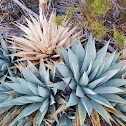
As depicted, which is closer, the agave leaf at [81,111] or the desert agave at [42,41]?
the agave leaf at [81,111]

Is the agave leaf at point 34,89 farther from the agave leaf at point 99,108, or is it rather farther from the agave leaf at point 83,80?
the agave leaf at point 99,108

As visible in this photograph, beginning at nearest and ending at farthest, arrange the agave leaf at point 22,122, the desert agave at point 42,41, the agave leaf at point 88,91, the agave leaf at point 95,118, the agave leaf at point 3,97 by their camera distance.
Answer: the agave leaf at point 88,91 → the agave leaf at point 95,118 → the agave leaf at point 22,122 → the agave leaf at point 3,97 → the desert agave at point 42,41

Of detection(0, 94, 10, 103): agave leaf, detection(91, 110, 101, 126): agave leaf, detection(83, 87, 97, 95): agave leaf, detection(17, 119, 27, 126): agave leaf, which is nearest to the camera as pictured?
detection(83, 87, 97, 95): agave leaf

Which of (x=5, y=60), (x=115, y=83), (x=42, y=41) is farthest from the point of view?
(x=5, y=60)

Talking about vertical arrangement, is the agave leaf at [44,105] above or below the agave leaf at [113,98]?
below

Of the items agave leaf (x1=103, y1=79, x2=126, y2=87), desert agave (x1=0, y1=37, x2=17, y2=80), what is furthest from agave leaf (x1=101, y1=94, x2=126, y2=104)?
desert agave (x1=0, y1=37, x2=17, y2=80)

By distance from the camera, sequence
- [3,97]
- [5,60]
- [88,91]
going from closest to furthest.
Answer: [88,91] < [3,97] < [5,60]

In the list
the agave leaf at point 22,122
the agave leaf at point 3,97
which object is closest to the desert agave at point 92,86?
the agave leaf at point 22,122

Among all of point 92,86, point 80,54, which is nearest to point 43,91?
point 92,86

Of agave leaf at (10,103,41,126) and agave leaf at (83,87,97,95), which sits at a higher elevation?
agave leaf at (83,87,97,95)

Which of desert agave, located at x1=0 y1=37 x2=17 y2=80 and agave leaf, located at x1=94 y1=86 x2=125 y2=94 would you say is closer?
agave leaf, located at x1=94 y1=86 x2=125 y2=94

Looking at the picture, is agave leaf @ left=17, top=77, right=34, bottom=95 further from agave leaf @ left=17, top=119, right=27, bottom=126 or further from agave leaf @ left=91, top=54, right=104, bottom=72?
agave leaf @ left=91, top=54, right=104, bottom=72

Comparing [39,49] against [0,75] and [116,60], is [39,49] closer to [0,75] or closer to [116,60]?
Result: [0,75]

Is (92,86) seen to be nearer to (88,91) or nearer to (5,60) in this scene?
(88,91)
